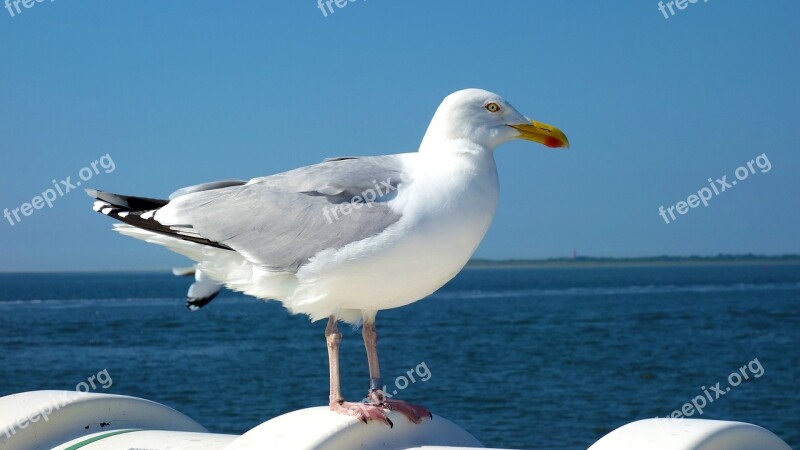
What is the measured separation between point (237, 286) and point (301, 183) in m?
0.65

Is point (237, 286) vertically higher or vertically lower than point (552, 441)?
higher

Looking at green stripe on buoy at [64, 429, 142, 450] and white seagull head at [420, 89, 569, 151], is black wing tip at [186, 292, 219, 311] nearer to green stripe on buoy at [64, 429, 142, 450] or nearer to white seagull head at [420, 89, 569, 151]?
green stripe on buoy at [64, 429, 142, 450]

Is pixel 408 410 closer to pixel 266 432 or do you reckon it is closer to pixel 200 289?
pixel 266 432

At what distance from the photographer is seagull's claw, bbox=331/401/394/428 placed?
4.64m

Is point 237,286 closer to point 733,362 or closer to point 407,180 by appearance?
point 407,180

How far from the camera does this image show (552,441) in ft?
82.5

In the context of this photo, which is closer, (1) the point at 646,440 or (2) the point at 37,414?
(1) the point at 646,440

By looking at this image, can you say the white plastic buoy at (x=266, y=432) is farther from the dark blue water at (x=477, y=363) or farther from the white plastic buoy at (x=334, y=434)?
the dark blue water at (x=477, y=363)

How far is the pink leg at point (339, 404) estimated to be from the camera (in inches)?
183

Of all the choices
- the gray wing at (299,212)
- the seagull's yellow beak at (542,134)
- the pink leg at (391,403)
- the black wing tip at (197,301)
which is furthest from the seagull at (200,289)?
the seagull's yellow beak at (542,134)

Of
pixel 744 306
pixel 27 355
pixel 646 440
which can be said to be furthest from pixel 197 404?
pixel 744 306

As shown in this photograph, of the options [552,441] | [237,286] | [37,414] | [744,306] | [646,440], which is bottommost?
[744,306]

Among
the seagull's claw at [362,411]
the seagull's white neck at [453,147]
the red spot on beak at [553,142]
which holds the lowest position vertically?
the seagull's claw at [362,411]

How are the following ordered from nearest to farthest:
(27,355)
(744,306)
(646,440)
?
1. (646,440)
2. (27,355)
3. (744,306)
